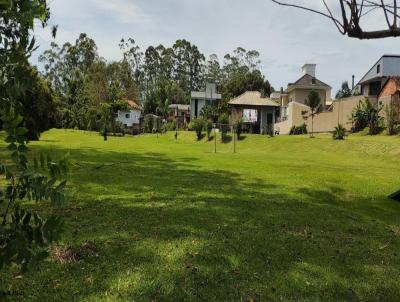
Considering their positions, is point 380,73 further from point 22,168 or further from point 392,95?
point 22,168

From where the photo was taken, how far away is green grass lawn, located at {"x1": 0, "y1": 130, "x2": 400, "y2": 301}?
4719 millimetres

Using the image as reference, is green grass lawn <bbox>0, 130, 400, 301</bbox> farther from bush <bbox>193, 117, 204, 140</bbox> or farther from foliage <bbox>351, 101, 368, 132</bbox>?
bush <bbox>193, 117, 204, 140</bbox>

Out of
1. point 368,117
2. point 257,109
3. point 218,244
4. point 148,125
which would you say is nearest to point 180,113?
point 148,125

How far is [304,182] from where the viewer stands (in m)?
12.6

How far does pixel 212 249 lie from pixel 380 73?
153 ft

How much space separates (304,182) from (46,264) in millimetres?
8746

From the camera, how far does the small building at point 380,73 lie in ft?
157

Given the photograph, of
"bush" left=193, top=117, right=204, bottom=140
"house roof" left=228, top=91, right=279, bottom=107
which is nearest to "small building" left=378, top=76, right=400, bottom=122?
"house roof" left=228, top=91, right=279, bottom=107

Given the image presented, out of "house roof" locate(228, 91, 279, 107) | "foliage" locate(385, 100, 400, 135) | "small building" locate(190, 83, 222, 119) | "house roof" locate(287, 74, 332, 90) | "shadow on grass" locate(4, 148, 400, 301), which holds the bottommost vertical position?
"shadow on grass" locate(4, 148, 400, 301)

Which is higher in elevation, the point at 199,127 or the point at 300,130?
the point at 199,127

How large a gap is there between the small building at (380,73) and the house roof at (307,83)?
8.25 m

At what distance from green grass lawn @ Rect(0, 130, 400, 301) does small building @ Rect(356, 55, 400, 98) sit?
39.5m

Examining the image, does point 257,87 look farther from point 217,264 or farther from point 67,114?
point 217,264

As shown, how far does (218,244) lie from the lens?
6.10 metres
